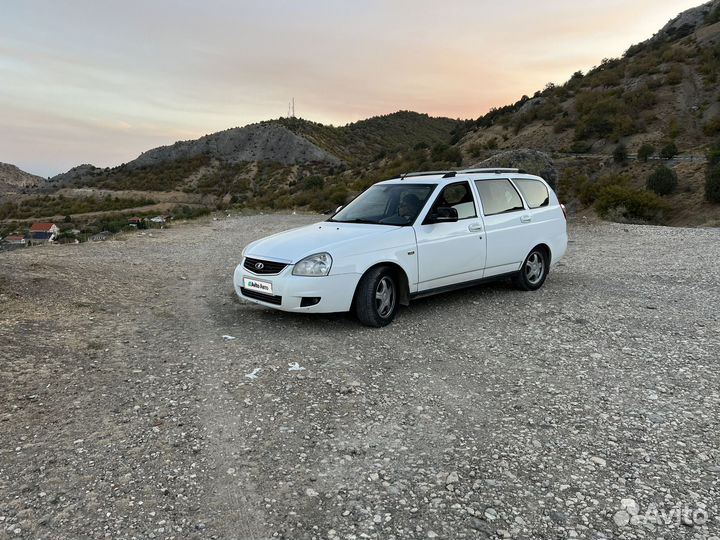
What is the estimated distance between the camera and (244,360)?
494 centimetres

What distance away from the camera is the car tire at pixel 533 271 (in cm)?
766

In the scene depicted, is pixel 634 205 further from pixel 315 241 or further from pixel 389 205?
pixel 315 241

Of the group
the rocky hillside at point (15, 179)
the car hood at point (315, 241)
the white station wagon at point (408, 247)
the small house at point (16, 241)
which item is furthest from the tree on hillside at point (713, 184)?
the rocky hillside at point (15, 179)

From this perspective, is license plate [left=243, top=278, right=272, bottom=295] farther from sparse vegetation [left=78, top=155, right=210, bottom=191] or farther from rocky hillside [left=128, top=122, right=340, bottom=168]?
rocky hillside [left=128, top=122, right=340, bottom=168]

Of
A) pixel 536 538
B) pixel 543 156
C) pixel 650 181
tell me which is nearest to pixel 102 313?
pixel 536 538

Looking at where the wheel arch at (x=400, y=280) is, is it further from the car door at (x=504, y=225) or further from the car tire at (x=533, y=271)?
the car tire at (x=533, y=271)

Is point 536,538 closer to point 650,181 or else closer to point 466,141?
point 650,181

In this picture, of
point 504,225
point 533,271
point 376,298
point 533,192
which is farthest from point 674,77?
point 376,298

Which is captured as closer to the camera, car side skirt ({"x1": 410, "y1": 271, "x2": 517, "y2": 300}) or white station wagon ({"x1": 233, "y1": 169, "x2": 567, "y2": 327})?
white station wagon ({"x1": 233, "y1": 169, "x2": 567, "y2": 327})

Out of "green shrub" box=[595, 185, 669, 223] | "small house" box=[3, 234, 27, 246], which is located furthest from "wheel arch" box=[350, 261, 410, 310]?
"small house" box=[3, 234, 27, 246]

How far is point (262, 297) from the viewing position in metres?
5.95

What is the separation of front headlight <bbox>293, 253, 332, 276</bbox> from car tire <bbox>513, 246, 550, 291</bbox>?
332 centimetres

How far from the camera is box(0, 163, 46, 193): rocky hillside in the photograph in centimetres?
8585

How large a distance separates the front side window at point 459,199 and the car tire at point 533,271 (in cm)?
141
